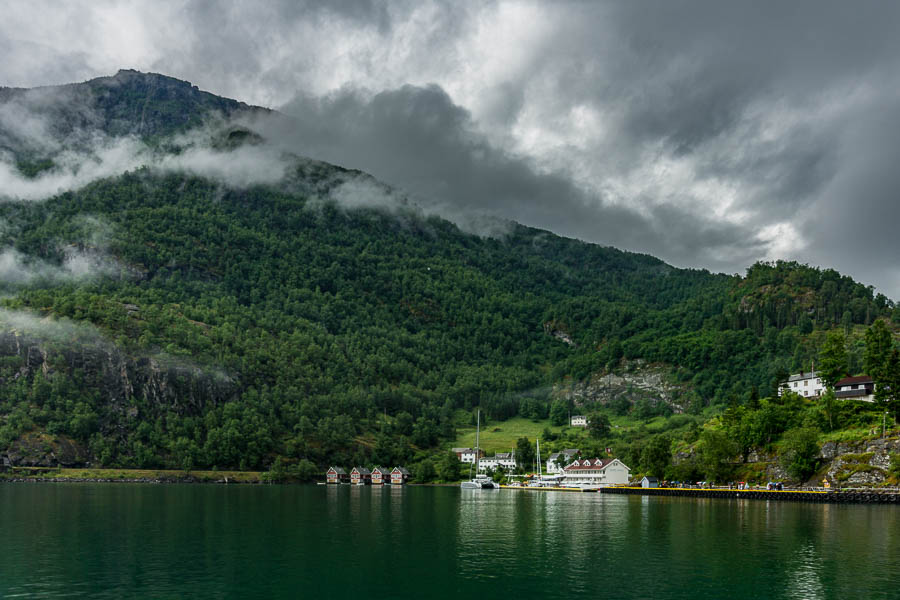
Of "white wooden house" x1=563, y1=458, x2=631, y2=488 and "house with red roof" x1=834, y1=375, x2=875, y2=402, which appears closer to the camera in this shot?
"house with red roof" x1=834, y1=375, x2=875, y2=402

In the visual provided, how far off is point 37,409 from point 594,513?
6404 inches

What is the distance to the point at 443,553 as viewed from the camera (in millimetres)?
57375

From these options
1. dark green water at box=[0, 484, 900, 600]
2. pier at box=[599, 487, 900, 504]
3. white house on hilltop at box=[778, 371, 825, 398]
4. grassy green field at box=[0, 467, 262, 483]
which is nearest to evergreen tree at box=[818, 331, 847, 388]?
white house on hilltop at box=[778, 371, 825, 398]

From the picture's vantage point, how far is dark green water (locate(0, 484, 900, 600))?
43188 millimetres

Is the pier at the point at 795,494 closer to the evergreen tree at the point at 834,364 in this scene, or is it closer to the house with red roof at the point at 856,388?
the house with red roof at the point at 856,388

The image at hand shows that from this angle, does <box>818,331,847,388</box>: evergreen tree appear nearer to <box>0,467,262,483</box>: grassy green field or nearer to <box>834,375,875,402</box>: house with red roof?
<box>834,375,875,402</box>: house with red roof

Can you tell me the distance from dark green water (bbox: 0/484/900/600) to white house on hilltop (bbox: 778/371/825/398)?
68.5 metres

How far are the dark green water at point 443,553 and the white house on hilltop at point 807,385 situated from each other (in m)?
68.5

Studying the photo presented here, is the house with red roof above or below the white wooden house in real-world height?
above

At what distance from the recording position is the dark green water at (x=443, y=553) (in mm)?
43188

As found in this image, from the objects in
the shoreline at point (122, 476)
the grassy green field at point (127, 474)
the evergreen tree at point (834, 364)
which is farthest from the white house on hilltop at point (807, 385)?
the grassy green field at point (127, 474)

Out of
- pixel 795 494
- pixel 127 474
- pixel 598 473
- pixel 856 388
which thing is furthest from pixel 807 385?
pixel 127 474

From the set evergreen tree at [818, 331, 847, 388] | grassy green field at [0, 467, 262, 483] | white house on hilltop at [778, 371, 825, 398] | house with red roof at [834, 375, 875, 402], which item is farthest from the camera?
grassy green field at [0, 467, 262, 483]

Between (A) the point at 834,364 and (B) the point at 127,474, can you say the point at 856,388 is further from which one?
(B) the point at 127,474
